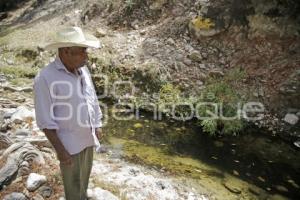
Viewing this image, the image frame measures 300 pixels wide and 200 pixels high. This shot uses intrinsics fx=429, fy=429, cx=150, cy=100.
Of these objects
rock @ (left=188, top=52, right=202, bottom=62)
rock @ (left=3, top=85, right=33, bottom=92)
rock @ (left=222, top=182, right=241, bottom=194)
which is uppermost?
rock @ (left=188, top=52, right=202, bottom=62)

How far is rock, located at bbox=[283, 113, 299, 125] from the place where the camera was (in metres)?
8.13

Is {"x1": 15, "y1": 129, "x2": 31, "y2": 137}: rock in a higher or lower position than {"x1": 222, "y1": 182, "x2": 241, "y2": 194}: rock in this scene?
higher

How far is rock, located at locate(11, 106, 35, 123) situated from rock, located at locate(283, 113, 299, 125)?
15.4 feet

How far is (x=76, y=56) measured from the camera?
11.8 ft

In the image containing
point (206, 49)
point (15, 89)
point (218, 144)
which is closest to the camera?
point (218, 144)

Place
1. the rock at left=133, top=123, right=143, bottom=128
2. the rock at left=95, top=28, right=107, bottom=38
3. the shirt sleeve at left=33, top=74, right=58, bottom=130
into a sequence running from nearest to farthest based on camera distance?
1. the shirt sleeve at left=33, top=74, right=58, bottom=130
2. the rock at left=133, top=123, right=143, bottom=128
3. the rock at left=95, top=28, right=107, bottom=38

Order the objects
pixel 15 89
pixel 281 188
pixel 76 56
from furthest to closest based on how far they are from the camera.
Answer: pixel 15 89, pixel 281 188, pixel 76 56

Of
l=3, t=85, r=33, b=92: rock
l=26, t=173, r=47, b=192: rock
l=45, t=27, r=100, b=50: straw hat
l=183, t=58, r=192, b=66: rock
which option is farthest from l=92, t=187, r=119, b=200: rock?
l=183, t=58, r=192, b=66: rock

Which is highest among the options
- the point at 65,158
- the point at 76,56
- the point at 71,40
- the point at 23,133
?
the point at 71,40

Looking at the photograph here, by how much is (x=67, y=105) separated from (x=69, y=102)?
0.10 ft

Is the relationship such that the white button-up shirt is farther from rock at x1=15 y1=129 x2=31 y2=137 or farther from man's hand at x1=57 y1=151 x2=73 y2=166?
rock at x1=15 y1=129 x2=31 y2=137

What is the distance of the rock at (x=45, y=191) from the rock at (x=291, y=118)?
495 cm

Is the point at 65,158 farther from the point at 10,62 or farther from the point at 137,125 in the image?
the point at 10,62

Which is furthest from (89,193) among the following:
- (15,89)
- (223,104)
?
(15,89)
